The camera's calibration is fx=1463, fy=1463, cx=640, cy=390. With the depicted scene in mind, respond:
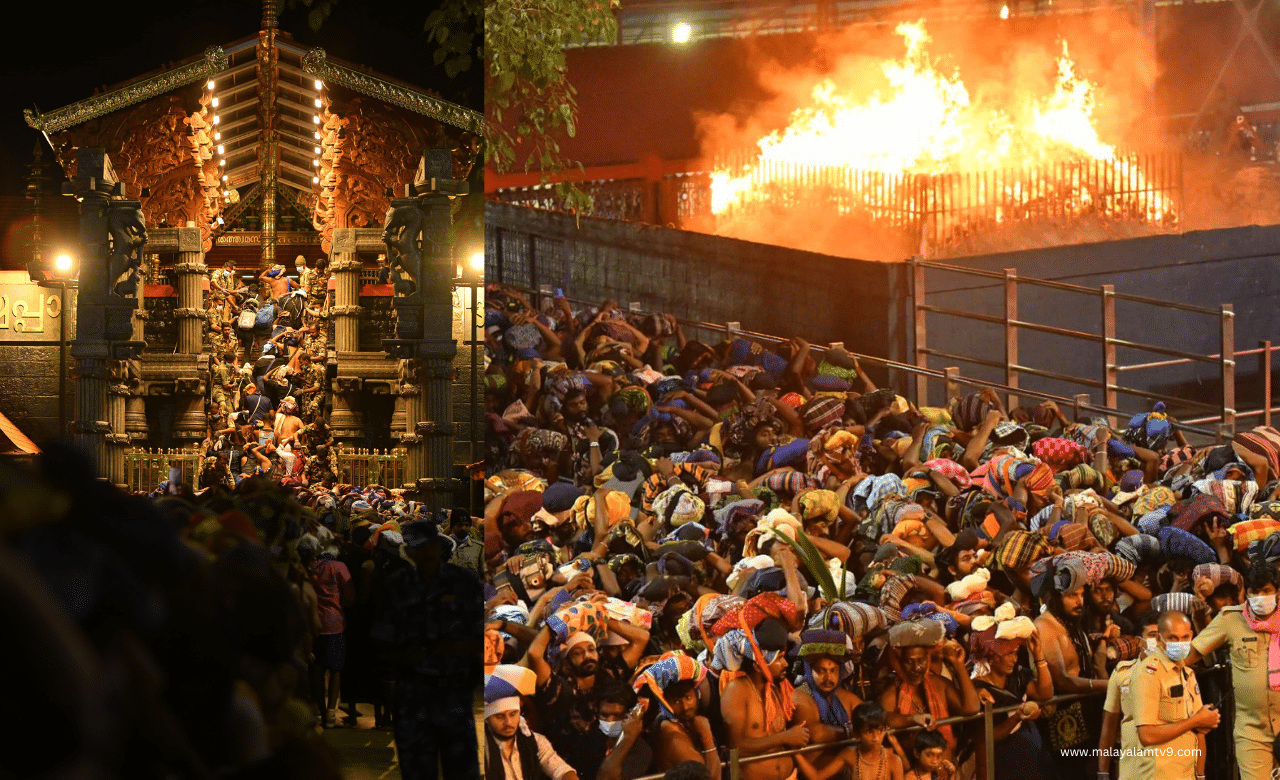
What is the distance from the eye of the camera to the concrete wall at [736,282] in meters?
4.67

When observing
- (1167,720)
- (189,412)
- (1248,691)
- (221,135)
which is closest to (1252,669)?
(1248,691)

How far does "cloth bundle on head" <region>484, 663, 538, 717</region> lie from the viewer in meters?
4.15

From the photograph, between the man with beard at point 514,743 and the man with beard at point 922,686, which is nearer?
the man with beard at point 514,743

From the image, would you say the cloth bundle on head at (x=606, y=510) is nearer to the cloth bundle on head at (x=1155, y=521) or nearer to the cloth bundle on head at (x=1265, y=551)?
the cloth bundle on head at (x=1155, y=521)

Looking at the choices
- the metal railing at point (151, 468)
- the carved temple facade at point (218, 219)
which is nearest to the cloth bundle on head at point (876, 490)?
the carved temple facade at point (218, 219)

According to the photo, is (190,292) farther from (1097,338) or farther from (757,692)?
(1097,338)

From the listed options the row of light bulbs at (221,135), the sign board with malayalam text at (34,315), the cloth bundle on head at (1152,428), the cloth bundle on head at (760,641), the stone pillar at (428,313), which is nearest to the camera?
the cloth bundle on head at (760,641)

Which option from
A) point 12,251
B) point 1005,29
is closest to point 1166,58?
point 1005,29

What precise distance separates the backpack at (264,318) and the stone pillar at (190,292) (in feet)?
1.76

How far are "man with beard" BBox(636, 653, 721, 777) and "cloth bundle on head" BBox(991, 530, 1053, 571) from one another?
1066 millimetres

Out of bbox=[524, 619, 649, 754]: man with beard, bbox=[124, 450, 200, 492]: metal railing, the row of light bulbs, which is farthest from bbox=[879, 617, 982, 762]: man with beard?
the row of light bulbs

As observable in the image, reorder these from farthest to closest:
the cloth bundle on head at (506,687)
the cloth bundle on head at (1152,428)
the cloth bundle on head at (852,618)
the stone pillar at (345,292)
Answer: the stone pillar at (345,292) < the cloth bundle on head at (1152,428) < the cloth bundle on head at (852,618) < the cloth bundle on head at (506,687)

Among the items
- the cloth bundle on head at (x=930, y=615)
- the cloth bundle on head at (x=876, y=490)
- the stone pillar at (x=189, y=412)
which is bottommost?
the cloth bundle on head at (x=930, y=615)

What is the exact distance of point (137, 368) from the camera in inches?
328
